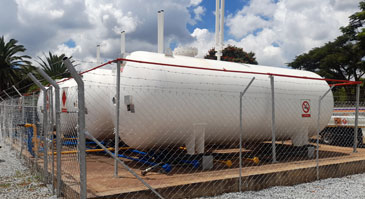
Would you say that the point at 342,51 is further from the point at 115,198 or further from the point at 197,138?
the point at 115,198

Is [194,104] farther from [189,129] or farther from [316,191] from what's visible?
[316,191]

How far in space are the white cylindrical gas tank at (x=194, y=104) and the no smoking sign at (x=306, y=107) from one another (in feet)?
0.49

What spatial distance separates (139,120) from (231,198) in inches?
90.6

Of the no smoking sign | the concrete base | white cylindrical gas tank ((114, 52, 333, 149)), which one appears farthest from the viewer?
the no smoking sign

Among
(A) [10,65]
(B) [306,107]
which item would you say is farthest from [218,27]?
(A) [10,65]

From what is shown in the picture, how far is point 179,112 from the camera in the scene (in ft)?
21.7

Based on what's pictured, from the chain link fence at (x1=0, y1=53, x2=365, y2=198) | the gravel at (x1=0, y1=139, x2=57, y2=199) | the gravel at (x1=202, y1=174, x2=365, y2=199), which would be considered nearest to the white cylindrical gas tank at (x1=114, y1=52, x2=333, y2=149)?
the chain link fence at (x1=0, y1=53, x2=365, y2=198)

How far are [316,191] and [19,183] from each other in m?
5.85

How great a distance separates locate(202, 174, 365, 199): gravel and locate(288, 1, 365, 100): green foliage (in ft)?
90.5

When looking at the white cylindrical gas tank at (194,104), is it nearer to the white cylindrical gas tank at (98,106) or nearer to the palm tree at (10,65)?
the white cylindrical gas tank at (98,106)

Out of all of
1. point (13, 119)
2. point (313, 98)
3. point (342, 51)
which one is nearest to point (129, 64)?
point (313, 98)

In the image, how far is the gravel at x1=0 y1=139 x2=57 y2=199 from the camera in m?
5.75

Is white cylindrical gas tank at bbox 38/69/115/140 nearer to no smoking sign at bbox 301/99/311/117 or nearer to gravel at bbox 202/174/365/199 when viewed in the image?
gravel at bbox 202/174/365/199

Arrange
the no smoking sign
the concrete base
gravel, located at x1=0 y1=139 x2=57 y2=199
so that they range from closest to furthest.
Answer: the concrete base
gravel, located at x1=0 y1=139 x2=57 y2=199
the no smoking sign
